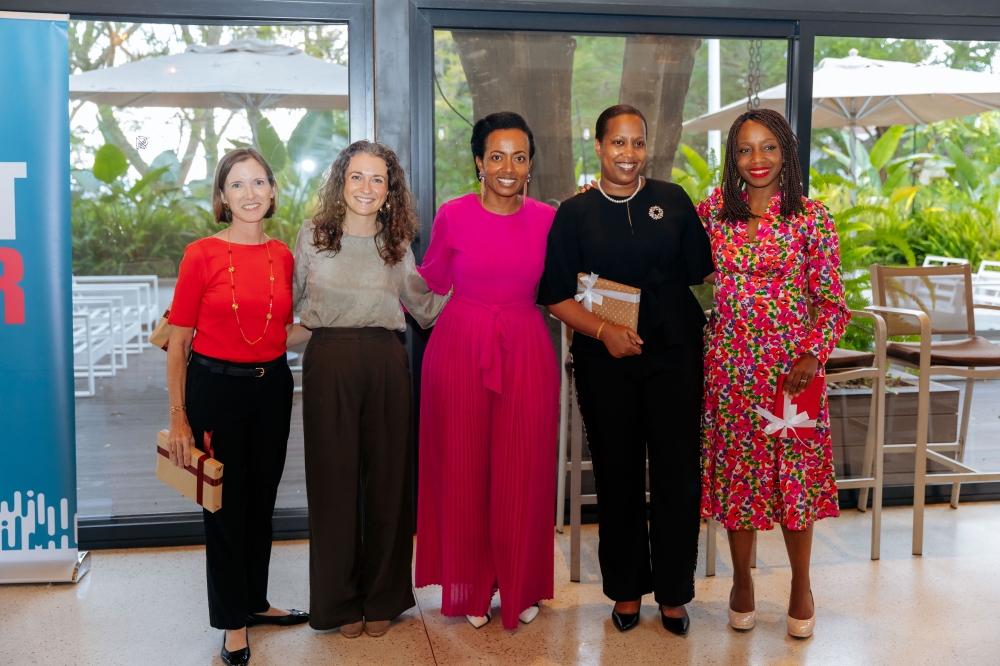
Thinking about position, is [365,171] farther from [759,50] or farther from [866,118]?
[866,118]

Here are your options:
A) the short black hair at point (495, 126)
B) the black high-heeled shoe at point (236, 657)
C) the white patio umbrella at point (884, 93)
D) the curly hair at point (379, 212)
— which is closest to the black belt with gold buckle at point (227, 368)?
the curly hair at point (379, 212)

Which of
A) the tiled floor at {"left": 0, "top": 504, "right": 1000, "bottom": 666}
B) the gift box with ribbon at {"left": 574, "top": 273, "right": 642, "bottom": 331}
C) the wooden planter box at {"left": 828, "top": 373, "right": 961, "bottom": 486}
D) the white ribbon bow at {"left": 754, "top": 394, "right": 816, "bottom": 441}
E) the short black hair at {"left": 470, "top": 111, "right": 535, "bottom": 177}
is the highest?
the short black hair at {"left": 470, "top": 111, "right": 535, "bottom": 177}

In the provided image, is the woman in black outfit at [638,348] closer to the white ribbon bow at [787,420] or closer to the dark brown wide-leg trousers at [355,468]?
the white ribbon bow at [787,420]

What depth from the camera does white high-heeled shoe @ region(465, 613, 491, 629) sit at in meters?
2.97

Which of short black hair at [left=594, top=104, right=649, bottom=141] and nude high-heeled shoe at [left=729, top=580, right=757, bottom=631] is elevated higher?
short black hair at [left=594, top=104, right=649, bottom=141]

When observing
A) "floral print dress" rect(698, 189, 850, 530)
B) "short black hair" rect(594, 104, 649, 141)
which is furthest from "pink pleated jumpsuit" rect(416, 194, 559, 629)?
"floral print dress" rect(698, 189, 850, 530)

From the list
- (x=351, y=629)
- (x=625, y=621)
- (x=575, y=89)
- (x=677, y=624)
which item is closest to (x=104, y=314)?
(x=351, y=629)

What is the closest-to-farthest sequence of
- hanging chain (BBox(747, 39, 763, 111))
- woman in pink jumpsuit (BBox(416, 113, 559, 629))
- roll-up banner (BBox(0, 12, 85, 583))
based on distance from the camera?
woman in pink jumpsuit (BBox(416, 113, 559, 629)) < roll-up banner (BBox(0, 12, 85, 583)) < hanging chain (BBox(747, 39, 763, 111))

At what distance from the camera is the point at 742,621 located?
2.95m

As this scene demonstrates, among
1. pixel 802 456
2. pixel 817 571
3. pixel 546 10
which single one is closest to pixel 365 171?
pixel 546 10

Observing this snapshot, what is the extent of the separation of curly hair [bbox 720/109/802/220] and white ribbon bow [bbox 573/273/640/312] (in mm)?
441

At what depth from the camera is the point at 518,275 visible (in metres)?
2.86

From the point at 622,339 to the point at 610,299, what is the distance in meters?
0.13

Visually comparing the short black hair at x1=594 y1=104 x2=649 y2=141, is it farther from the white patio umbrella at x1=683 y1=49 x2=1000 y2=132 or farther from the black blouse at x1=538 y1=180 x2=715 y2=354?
the white patio umbrella at x1=683 y1=49 x2=1000 y2=132
